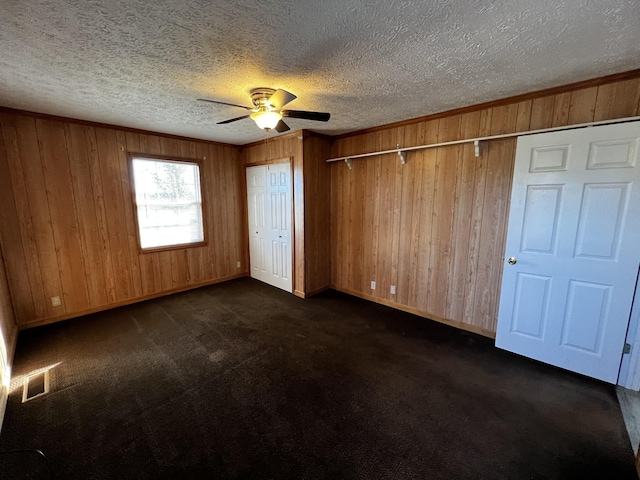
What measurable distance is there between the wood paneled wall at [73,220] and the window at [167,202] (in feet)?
0.42

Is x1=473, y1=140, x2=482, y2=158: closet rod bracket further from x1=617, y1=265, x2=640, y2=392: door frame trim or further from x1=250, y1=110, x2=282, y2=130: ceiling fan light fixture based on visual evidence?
x1=250, y1=110, x2=282, y2=130: ceiling fan light fixture

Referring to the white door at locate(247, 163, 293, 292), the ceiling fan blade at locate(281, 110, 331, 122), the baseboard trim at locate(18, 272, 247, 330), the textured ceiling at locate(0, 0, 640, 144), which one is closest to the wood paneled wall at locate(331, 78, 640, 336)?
the textured ceiling at locate(0, 0, 640, 144)

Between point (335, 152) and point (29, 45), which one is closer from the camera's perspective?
point (29, 45)

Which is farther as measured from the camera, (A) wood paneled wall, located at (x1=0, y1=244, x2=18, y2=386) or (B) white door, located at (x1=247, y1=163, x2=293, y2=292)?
(B) white door, located at (x1=247, y1=163, x2=293, y2=292)

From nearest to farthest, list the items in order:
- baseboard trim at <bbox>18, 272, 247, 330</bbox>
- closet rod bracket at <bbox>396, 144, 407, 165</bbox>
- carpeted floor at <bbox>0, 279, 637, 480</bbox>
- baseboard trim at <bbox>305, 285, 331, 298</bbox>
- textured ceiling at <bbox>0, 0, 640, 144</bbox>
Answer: textured ceiling at <bbox>0, 0, 640, 144</bbox>
carpeted floor at <bbox>0, 279, 637, 480</bbox>
baseboard trim at <bbox>18, 272, 247, 330</bbox>
closet rod bracket at <bbox>396, 144, 407, 165</bbox>
baseboard trim at <bbox>305, 285, 331, 298</bbox>

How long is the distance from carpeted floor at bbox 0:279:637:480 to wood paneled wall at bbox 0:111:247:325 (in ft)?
1.61

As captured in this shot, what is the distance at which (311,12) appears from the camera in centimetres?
136

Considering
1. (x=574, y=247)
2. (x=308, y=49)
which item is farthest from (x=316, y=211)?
(x=574, y=247)

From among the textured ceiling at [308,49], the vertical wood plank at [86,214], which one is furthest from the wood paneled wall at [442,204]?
the vertical wood plank at [86,214]

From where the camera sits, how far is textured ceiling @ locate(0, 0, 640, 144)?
1.34 meters

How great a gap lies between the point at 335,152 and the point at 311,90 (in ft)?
6.00

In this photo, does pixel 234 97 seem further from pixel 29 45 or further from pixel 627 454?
pixel 627 454

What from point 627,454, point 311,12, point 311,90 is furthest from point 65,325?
point 627,454

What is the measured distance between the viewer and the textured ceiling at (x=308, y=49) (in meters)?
1.34
